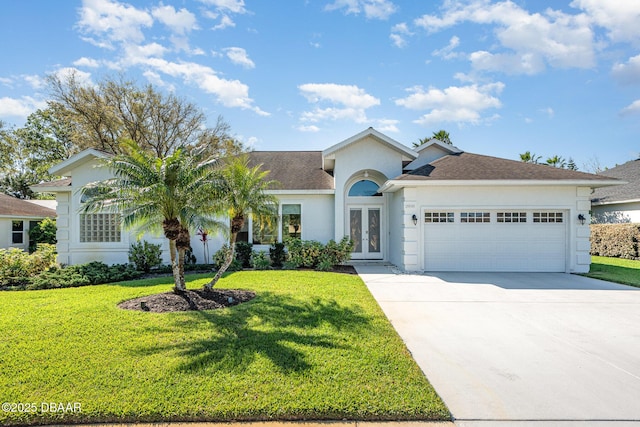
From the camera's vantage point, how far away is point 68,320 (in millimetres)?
6473

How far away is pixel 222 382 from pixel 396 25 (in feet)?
43.1

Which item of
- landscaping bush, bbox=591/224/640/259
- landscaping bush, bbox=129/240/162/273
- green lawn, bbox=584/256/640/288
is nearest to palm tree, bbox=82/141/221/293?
landscaping bush, bbox=129/240/162/273

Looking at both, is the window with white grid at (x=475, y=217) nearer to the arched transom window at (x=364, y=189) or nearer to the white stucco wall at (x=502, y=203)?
the white stucco wall at (x=502, y=203)

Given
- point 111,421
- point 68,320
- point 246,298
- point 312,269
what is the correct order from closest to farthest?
point 111,421 < point 68,320 < point 246,298 < point 312,269

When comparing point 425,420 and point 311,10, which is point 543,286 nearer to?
point 425,420

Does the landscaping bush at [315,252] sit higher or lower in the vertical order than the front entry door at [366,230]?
lower

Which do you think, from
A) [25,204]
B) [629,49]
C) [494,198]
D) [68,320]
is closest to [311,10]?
[494,198]

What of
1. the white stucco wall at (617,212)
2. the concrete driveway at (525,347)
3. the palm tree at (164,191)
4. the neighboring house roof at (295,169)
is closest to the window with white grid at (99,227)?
the palm tree at (164,191)

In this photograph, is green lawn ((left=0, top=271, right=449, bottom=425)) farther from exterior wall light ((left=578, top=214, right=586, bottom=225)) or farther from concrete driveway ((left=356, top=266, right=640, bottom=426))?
exterior wall light ((left=578, top=214, right=586, bottom=225))

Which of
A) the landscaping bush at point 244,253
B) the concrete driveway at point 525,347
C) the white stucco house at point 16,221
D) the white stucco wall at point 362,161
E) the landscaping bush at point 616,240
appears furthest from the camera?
the white stucco house at point 16,221

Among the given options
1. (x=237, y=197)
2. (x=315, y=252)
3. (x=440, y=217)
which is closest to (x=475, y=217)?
(x=440, y=217)

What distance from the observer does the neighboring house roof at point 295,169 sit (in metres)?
15.4

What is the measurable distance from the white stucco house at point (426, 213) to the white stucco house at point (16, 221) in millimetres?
9779

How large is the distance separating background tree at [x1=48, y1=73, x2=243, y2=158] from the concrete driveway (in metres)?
19.8
